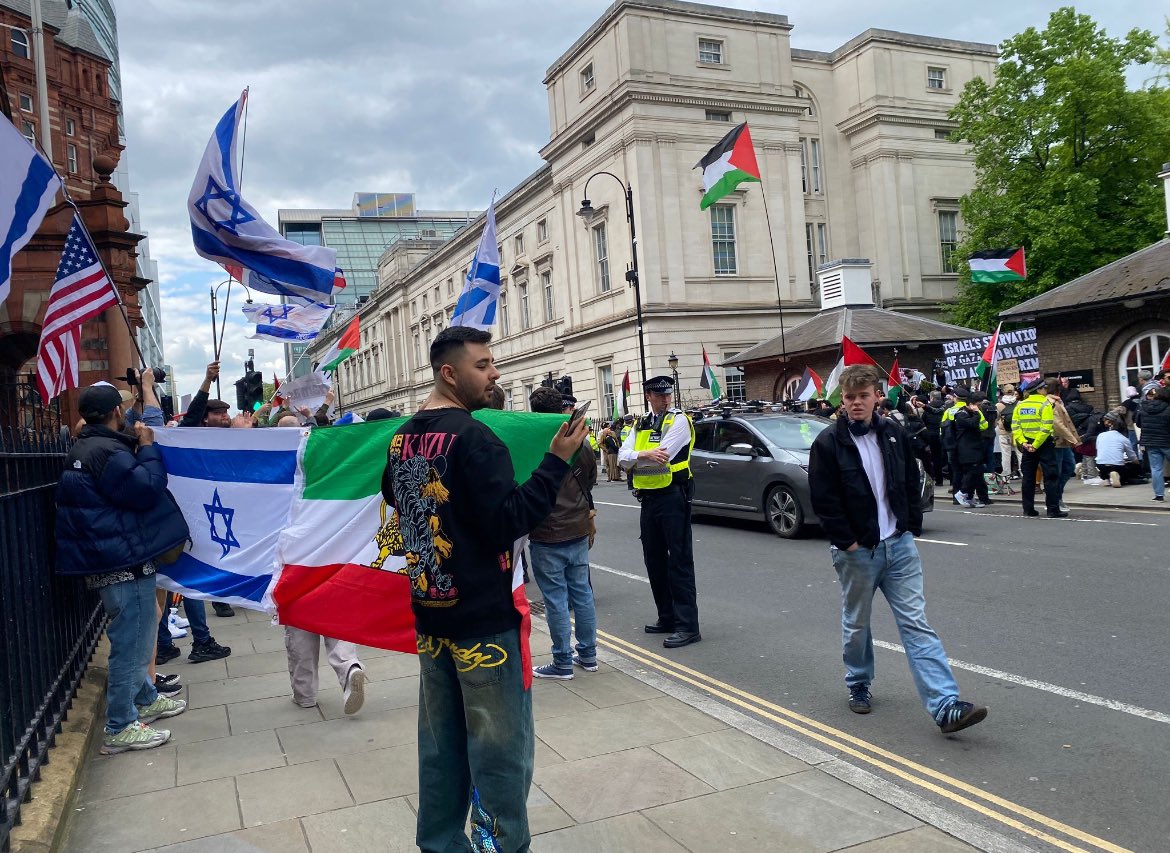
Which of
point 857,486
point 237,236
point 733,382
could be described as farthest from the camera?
point 733,382

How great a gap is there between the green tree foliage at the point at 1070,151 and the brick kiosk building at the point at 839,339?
6.48 m

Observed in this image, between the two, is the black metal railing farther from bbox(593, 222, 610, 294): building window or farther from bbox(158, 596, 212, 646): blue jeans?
bbox(593, 222, 610, 294): building window

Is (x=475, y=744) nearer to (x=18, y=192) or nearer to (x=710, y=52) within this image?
(x=18, y=192)

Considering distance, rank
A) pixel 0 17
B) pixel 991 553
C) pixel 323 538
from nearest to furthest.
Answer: pixel 323 538 < pixel 991 553 < pixel 0 17

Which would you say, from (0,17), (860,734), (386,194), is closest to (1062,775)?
(860,734)

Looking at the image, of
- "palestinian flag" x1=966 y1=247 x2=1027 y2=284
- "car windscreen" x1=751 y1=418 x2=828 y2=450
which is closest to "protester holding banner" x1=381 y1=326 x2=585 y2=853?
"car windscreen" x1=751 y1=418 x2=828 y2=450

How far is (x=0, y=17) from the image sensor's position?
27.8 m

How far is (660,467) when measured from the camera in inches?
291

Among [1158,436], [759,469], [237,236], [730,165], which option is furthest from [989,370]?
[237,236]

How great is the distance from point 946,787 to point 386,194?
157m

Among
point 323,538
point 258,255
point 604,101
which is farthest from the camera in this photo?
point 604,101

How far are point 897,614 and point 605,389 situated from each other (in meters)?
37.3

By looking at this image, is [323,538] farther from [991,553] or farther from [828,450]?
[991,553]

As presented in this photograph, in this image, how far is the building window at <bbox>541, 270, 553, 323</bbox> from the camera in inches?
1907
